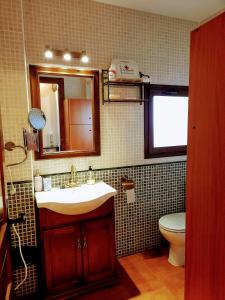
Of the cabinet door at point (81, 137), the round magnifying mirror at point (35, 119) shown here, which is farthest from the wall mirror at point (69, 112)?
the round magnifying mirror at point (35, 119)

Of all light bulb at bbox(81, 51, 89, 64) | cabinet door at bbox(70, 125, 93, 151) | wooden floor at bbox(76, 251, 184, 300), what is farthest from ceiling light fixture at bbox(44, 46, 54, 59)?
wooden floor at bbox(76, 251, 184, 300)

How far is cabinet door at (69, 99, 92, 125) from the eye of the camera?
2129mm

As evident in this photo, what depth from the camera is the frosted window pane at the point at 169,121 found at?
96.3 inches

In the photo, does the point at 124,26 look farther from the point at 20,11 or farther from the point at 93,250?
the point at 93,250

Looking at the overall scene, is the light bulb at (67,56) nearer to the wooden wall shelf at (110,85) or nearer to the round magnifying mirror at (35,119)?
the wooden wall shelf at (110,85)

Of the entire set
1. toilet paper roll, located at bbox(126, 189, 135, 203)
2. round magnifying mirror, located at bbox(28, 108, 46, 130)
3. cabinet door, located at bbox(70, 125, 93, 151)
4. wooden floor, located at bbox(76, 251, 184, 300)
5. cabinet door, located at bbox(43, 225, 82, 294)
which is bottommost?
wooden floor, located at bbox(76, 251, 184, 300)

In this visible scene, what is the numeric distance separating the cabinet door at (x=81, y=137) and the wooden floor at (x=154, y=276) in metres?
1.25

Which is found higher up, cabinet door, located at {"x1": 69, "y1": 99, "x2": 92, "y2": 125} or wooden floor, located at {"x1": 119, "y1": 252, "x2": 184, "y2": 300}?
cabinet door, located at {"x1": 69, "y1": 99, "x2": 92, "y2": 125}

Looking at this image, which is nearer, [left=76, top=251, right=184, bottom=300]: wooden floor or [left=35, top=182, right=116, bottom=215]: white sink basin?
[left=35, top=182, right=116, bottom=215]: white sink basin

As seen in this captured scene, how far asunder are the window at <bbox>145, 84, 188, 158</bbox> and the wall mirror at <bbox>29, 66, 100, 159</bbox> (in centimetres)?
59

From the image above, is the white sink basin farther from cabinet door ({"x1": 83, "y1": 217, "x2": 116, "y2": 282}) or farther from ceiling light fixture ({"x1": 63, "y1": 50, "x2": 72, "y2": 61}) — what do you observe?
ceiling light fixture ({"x1": 63, "y1": 50, "x2": 72, "y2": 61})

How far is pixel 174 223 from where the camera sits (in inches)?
85.0

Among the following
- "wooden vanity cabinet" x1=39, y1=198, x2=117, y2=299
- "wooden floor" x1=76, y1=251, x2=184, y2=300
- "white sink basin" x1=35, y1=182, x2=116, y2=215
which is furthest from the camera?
"wooden floor" x1=76, y1=251, x2=184, y2=300

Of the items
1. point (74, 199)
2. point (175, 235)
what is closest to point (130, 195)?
point (175, 235)
